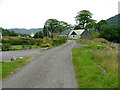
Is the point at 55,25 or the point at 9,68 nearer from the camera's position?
the point at 9,68

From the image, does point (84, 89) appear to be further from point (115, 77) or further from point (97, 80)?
point (115, 77)

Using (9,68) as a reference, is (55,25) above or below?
above

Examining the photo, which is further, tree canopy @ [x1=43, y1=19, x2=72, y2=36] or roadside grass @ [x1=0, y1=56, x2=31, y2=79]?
tree canopy @ [x1=43, y1=19, x2=72, y2=36]

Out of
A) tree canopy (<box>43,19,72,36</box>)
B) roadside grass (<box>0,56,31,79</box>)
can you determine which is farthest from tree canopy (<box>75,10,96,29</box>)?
roadside grass (<box>0,56,31,79</box>)

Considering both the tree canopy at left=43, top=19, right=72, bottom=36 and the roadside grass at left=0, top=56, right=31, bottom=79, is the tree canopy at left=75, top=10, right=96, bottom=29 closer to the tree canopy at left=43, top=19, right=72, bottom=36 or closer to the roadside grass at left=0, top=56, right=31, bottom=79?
the tree canopy at left=43, top=19, right=72, bottom=36

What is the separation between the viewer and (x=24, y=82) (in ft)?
34.0

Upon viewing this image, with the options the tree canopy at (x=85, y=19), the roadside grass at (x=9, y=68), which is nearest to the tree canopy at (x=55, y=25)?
the tree canopy at (x=85, y=19)

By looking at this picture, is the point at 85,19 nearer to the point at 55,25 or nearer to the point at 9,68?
the point at 55,25

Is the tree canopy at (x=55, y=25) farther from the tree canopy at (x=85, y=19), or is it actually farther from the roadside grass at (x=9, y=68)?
the roadside grass at (x=9, y=68)

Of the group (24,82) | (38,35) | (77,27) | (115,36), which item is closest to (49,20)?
(77,27)

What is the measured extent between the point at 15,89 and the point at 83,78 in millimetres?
4384

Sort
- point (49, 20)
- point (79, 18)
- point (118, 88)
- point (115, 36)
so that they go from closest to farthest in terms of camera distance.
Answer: point (118, 88) < point (115, 36) < point (79, 18) < point (49, 20)

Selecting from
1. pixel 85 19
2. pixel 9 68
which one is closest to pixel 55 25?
pixel 85 19

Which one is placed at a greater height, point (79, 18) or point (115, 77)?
point (79, 18)
